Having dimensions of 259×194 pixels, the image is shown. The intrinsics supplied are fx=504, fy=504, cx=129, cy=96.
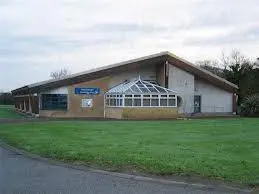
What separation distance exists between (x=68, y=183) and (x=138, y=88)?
34320mm

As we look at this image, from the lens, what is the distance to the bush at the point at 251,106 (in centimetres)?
4750

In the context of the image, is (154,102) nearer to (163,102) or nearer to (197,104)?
(163,102)

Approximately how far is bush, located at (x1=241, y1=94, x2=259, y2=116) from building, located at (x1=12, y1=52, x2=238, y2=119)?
256cm

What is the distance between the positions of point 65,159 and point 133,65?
1301 inches

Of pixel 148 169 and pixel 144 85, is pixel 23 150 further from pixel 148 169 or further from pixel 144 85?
pixel 144 85

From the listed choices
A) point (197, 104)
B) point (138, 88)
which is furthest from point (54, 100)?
point (197, 104)

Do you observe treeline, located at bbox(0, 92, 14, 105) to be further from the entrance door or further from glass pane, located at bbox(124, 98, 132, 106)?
glass pane, located at bbox(124, 98, 132, 106)

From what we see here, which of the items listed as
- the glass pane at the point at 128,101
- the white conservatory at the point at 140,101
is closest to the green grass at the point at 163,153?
the white conservatory at the point at 140,101

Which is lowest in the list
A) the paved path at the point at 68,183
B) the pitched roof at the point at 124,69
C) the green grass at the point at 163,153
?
the paved path at the point at 68,183

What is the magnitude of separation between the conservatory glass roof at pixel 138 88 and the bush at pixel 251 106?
25.4 ft

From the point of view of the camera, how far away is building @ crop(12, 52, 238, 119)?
43.6 meters

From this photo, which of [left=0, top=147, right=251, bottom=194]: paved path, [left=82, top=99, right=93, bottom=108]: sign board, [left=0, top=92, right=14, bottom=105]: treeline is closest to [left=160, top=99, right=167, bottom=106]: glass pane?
[left=82, top=99, right=93, bottom=108]: sign board

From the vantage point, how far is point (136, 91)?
143ft

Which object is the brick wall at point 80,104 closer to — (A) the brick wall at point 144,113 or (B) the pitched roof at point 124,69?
(B) the pitched roof at point 124,69
